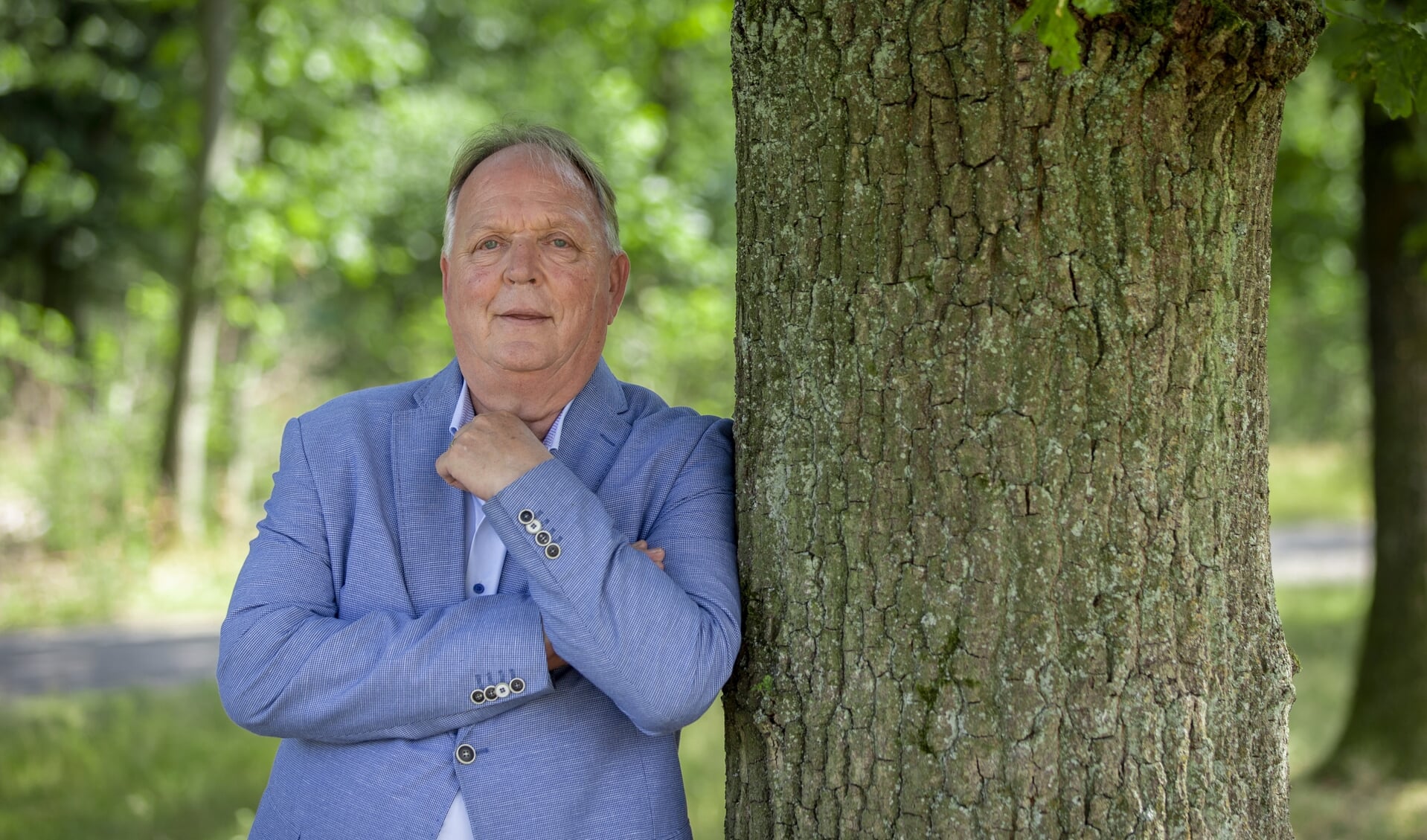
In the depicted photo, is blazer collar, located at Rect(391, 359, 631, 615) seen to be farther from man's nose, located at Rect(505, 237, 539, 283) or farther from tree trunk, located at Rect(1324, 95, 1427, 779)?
tree trunk, located at Rect(1324, 95, 1427, 779)

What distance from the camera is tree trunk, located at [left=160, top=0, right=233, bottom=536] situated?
36.1 ft

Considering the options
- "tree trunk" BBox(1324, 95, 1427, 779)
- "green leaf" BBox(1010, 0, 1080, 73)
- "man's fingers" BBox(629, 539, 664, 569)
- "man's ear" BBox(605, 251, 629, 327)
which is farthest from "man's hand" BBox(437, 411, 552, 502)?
"tree trunk" BBox(1324, 95, 1427, 779)

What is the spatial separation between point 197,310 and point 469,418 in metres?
9.96

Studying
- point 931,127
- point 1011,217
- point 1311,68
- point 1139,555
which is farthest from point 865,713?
point 1311,68

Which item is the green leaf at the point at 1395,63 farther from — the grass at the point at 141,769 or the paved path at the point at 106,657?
the paved path at the point at 106,657

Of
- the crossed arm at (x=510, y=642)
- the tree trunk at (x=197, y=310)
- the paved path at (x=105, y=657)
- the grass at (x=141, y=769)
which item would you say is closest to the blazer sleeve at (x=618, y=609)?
the crossed arm at (x=510, y=642)

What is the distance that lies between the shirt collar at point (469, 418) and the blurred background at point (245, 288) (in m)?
3.19

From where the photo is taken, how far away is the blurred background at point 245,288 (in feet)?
20.9

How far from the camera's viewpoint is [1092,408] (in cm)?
186

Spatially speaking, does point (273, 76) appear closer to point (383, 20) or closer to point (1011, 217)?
point (383, 20)

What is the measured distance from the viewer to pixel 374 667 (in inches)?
78.3

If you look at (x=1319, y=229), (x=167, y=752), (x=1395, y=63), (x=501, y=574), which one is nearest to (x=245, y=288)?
(x=167, y=752)

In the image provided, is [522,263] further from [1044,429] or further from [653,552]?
[1044,429]

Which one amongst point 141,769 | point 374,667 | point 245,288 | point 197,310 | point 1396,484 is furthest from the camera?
point 245,288
